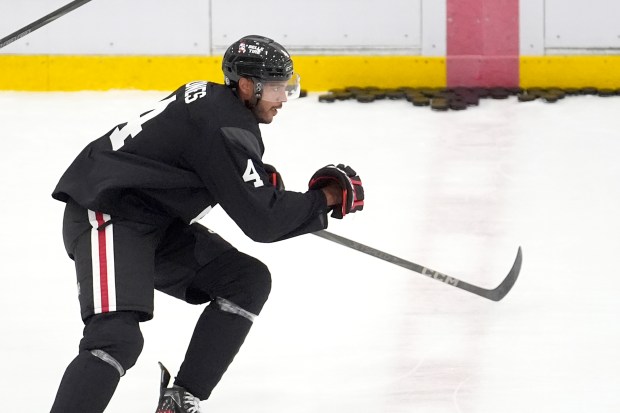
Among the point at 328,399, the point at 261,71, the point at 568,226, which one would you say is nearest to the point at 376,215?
the point at 568,226

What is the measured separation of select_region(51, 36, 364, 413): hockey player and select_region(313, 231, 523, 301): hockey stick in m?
0.28

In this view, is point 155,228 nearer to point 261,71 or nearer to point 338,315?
point 261,71

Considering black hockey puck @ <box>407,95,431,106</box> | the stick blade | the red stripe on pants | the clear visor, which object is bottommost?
the stick blade

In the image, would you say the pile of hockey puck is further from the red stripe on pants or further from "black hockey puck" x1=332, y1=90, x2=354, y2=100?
the red stripe on pants

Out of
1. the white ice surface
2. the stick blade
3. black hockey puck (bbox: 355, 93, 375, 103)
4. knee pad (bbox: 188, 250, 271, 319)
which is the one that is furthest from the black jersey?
black hockey puck (bbox: 355, 93, 375, 103)

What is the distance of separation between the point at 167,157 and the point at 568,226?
2443 millimetres

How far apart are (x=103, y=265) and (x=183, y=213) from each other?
241 millimetres

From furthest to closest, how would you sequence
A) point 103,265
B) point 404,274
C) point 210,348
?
1. point 404,274
2. point 210,348
3. point 103,265

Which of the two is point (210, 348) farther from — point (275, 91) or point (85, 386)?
point (275, 91)

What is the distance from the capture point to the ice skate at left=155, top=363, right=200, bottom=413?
3117 mm

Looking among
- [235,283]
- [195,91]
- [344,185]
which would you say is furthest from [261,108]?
[235,283]

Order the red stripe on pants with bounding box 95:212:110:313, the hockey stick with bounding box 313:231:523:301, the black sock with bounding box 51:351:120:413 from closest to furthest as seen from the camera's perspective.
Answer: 1. the black sock with bounding box 51:351:120:413
2. the red stripe on pants with bounding box 95:212:110:313
3. the hockey stick with bounding box 313:231:523:301

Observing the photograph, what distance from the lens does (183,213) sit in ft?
9.95

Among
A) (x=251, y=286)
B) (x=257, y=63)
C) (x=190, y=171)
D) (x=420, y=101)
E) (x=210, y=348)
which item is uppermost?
(x=257, y=63)
